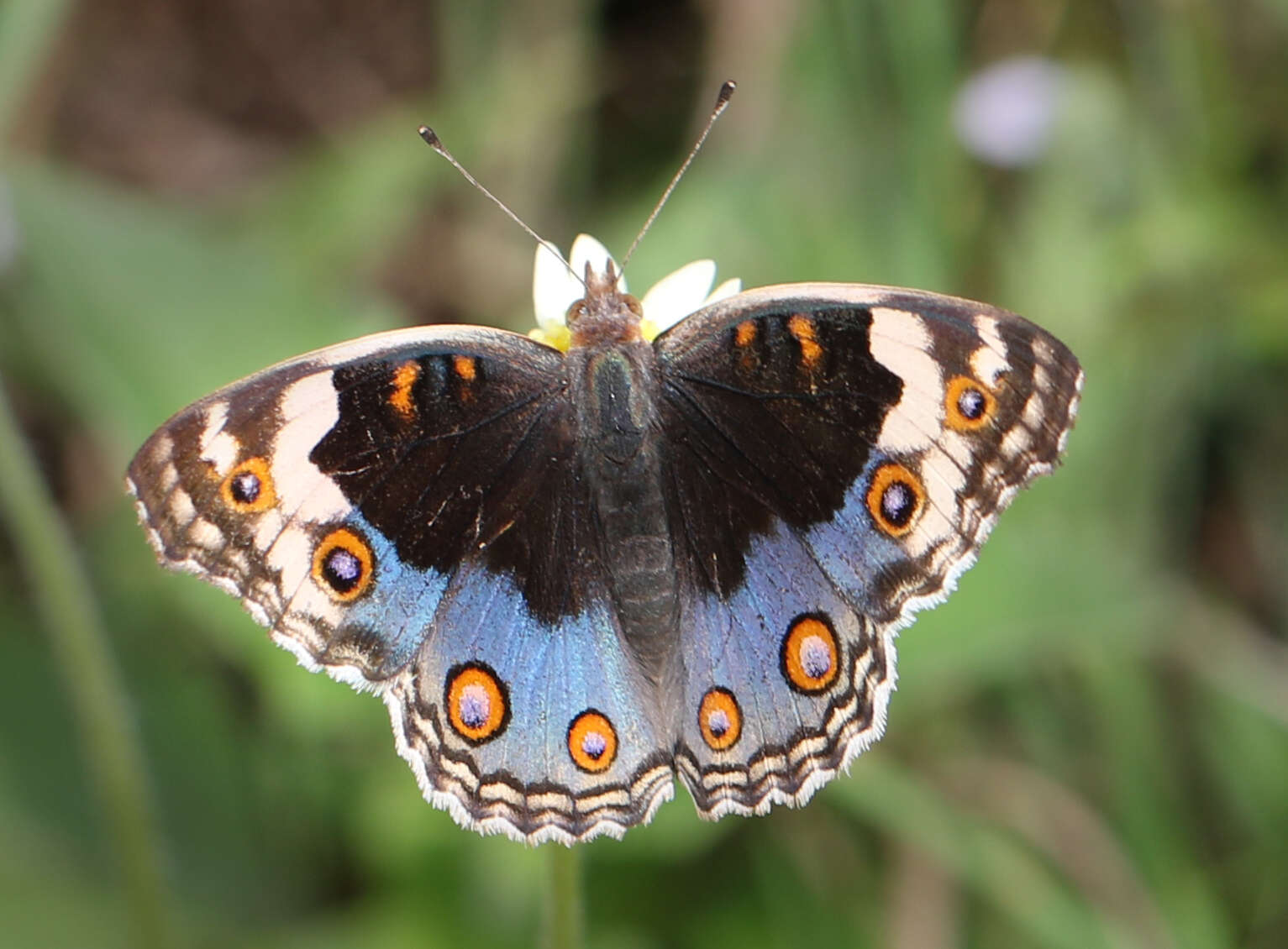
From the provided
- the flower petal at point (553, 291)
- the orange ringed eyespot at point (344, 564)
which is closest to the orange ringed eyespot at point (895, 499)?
the flower petal at point (553, 291)

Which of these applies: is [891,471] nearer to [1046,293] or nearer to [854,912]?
[854,912]

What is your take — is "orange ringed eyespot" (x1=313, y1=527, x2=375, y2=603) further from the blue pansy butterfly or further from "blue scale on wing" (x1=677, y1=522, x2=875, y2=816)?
"blue scale on wing" (x1=677, y1=522, x2=875, y2=816)

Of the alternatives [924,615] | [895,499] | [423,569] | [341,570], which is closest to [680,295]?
[895,499]

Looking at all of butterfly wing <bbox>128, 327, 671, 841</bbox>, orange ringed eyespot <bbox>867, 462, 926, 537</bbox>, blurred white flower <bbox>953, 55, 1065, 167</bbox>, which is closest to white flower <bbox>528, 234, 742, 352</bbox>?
butterfly wing <bbox>128, 327, 671, 841</bbox>

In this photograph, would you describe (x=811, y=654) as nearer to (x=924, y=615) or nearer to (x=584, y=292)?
(x=584, y=292)

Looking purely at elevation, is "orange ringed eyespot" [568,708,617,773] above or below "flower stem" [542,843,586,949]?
above

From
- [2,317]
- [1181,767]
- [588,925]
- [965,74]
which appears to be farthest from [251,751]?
[965,74]
